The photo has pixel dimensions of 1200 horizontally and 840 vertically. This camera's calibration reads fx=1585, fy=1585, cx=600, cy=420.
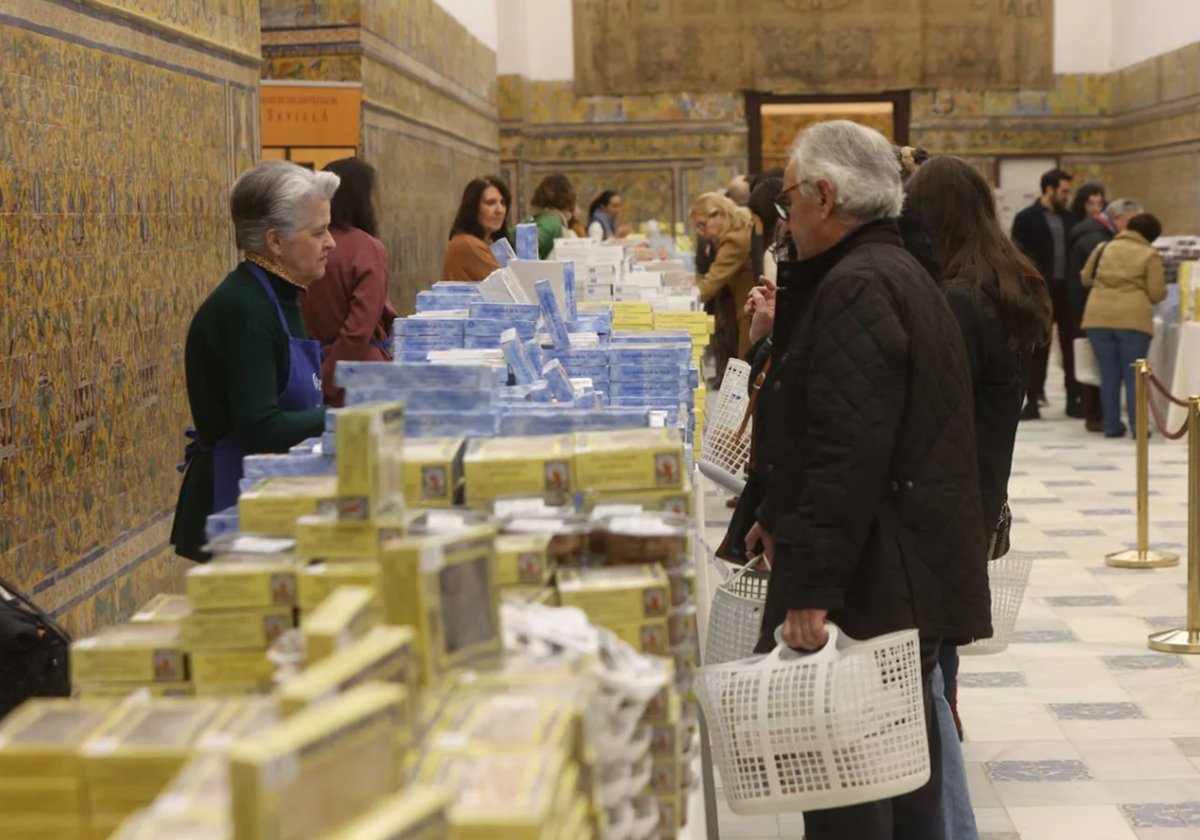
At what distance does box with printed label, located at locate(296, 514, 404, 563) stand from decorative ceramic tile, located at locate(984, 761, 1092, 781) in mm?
3931

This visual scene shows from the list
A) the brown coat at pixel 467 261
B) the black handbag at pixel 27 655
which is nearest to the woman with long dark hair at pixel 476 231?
the brown coat at pixel 467 261

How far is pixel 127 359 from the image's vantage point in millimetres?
6574

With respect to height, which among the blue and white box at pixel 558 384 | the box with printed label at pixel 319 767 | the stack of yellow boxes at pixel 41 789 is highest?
the blue and white box at pixel 558 384

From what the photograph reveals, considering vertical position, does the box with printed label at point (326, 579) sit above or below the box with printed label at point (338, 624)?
below

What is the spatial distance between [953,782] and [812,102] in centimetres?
1975

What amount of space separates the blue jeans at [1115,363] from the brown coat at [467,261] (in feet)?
22.9

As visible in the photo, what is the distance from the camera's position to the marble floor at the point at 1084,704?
552cm

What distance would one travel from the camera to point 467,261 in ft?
29.3

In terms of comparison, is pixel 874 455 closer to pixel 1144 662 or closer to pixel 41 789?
pixel 41 789

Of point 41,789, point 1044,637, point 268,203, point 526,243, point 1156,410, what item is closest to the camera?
point 41,789

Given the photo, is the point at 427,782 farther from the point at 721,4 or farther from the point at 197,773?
the point at 721,4

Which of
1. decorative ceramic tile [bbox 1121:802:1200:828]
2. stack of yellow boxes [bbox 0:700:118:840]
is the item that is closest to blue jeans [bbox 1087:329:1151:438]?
decorative ceramic tile [bbox 1121:802:1200:828]

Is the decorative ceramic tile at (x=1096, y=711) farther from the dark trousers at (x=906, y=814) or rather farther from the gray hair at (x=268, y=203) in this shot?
the gray hair at (x=268, y=203)

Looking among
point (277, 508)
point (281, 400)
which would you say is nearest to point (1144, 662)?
point (281, 400)
